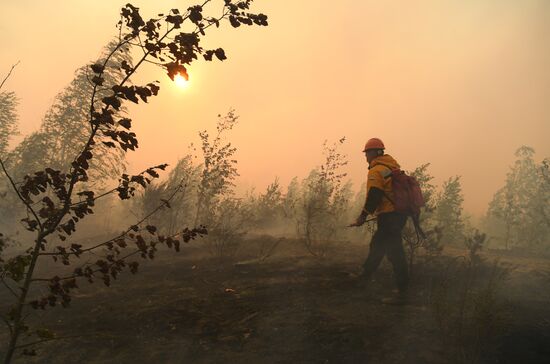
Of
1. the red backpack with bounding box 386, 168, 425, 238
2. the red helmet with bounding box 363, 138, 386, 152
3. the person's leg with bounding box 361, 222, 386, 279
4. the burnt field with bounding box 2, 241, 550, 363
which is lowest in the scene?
the burnt field with bounding box 2, 241, 550, 363

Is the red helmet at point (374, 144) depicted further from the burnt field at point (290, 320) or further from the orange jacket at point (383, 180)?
the burnt field at point (290, 320)

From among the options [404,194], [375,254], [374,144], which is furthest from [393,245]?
[374,144]

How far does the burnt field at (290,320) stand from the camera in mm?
3996

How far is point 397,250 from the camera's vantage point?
5664 mm

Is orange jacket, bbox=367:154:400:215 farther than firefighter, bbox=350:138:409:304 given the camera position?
Yes

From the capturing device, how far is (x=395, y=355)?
12.9 feet

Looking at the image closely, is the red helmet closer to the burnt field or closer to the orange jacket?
the orange jacket

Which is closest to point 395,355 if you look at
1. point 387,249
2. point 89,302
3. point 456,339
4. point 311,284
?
point 456,339

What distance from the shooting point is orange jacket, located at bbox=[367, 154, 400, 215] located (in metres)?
5.78

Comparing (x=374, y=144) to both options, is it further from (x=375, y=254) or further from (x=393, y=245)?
(x=375, y=254)

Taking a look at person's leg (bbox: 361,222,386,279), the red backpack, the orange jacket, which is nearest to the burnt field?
person's leg (bbox: 361,222,386,279)

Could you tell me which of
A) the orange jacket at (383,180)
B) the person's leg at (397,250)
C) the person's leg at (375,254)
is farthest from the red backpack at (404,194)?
the person's leg at (375,254)

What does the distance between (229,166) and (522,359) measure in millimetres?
10811

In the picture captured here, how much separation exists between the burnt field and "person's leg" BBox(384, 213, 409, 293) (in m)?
0.30
